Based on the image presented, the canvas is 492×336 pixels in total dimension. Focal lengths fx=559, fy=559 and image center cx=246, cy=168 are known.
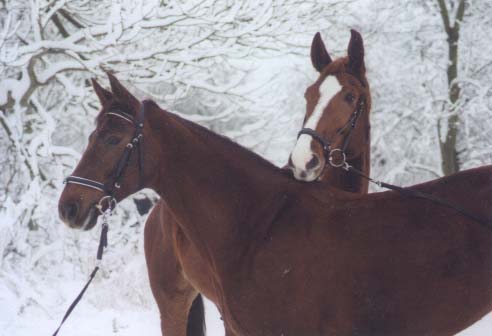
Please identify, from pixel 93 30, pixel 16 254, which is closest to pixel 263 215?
pixel 93 30

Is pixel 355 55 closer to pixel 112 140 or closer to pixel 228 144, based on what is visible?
pixel 228 144

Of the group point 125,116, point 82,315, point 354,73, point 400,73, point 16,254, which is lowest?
point 82,315

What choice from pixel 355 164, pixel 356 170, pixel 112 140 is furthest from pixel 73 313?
pixel 356 170

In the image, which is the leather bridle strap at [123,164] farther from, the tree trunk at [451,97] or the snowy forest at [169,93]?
the tree trunk at [451,97]

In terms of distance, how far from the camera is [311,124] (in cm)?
312

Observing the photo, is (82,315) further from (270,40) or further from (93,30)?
(270,40)

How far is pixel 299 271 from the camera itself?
8.39ft

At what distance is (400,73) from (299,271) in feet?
33.8

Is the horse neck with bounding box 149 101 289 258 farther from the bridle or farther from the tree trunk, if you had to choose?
the tree trunk

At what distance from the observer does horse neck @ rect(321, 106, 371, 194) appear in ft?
11.8

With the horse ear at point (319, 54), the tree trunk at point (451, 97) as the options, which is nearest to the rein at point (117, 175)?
the horse ear at point (319, 54)

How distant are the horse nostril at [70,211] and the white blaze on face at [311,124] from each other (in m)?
1.10

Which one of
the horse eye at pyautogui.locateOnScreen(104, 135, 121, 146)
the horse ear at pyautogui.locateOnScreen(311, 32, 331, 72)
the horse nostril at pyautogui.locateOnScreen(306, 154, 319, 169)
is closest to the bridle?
the horse nostril at pyautogui.locateOnScreen(306, 154, 319, 169)

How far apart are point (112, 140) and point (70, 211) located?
0.40 m
